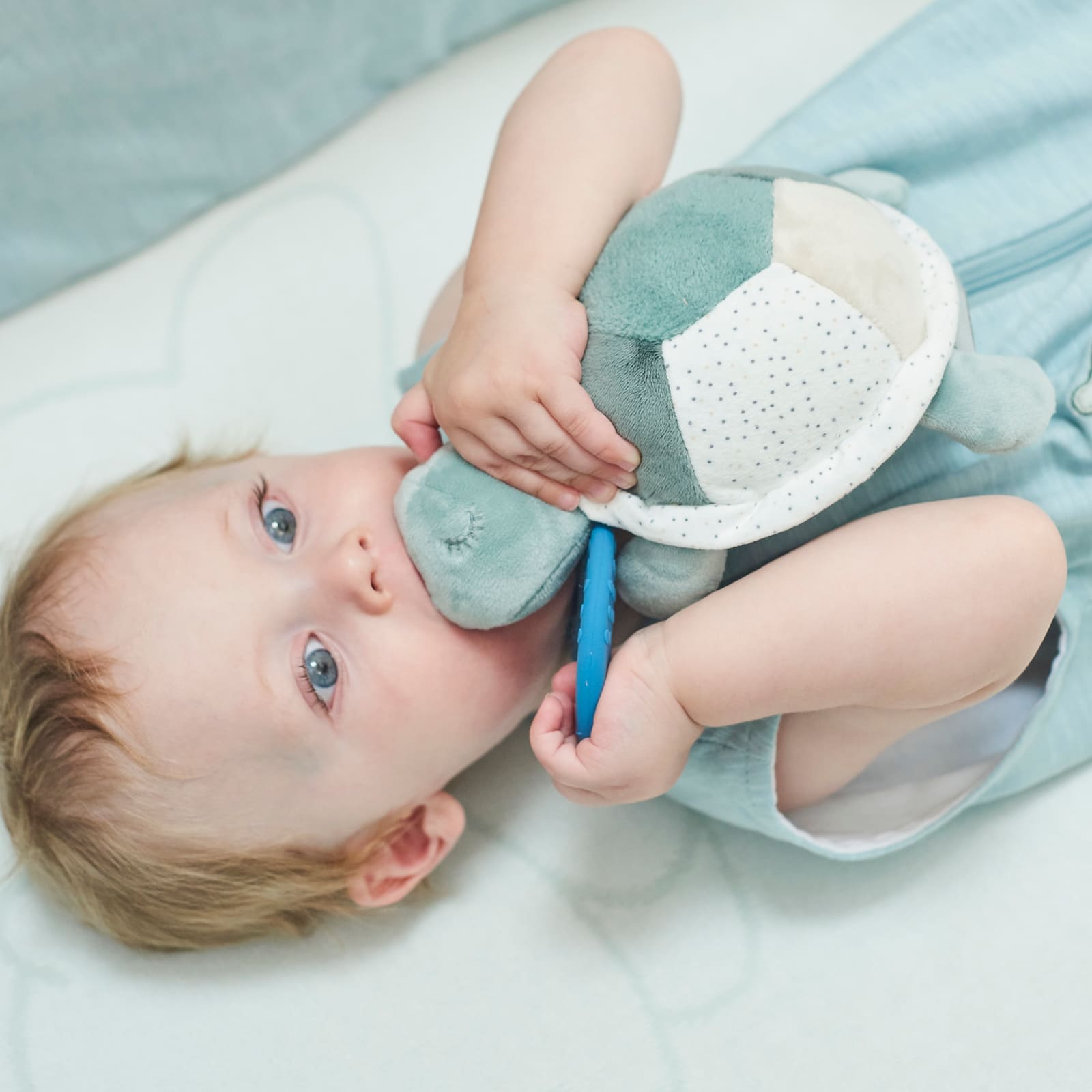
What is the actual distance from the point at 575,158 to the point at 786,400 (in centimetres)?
30

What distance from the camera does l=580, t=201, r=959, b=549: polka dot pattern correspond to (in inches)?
28.0

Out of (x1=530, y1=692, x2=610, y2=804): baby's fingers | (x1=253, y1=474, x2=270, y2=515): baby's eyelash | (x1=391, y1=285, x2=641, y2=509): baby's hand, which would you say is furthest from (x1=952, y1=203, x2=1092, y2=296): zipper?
(x1=253, y1=474, x2=270, y2=515): baby's eyelash

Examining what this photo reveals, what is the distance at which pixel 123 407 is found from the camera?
1212 mm

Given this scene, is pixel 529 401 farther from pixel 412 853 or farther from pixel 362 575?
pixel 412 853

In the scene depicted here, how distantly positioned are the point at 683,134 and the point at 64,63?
0.66 m

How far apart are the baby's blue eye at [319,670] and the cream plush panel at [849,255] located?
44cm

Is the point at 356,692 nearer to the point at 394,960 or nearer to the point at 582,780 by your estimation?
the point at 582,780

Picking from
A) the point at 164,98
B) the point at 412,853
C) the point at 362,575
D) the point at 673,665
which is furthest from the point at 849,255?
the point at 164,98

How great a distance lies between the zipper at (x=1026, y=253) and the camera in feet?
3.09

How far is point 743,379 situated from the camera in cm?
72

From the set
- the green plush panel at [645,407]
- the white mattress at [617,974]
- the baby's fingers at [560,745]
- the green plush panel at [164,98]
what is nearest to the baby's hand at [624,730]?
the baby's fingers at [560,745]

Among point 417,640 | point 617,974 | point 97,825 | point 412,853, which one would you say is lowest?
point 617,974

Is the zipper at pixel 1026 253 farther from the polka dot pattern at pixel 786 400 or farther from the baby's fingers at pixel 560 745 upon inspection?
the baby's fingers at pixel 560 745

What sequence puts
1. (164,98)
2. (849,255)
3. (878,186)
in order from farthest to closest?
(164,98) → (878,186) → (849,255)
